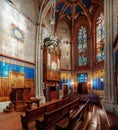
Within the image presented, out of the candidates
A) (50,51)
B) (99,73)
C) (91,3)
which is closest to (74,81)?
(99,73)

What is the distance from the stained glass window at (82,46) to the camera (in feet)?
64.5

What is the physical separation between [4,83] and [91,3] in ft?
47.6

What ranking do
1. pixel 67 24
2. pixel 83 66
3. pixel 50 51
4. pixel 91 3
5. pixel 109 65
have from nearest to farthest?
pixel 109 65 → pixel 50 51 → pixel 91 3 → pixel 83 66 → pixel 67 24

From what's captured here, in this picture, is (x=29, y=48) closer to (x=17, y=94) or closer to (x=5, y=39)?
(x=5, y=39)

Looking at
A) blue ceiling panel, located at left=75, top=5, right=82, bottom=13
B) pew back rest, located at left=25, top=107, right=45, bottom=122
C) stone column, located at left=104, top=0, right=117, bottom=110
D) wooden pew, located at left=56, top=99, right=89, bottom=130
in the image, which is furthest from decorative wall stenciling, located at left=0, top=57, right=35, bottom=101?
blue ceiling panel, located at left=75, top=5, right=82, bottom=13

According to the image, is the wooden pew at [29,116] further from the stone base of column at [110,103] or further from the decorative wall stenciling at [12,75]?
the decorative wall stenciling at [12,75]

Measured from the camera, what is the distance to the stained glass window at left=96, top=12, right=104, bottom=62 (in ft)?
54.0

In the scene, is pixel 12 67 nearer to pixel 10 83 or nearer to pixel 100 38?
pixel 10 83

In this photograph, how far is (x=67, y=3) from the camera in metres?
17.6

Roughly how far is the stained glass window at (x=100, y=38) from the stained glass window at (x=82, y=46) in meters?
2.41

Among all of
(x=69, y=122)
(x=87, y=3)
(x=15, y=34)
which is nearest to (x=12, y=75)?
(x=15, y=34)

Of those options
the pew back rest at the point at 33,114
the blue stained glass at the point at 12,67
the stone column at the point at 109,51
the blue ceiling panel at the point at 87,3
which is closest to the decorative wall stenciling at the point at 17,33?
the blue stained glass at the point at 12,67

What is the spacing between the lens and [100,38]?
17016 mm

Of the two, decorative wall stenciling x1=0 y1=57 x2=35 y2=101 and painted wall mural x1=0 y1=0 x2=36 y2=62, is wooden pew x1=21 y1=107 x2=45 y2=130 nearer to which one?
decorative wall stenciling x1=0 y1=57 x2=35 y2=101
